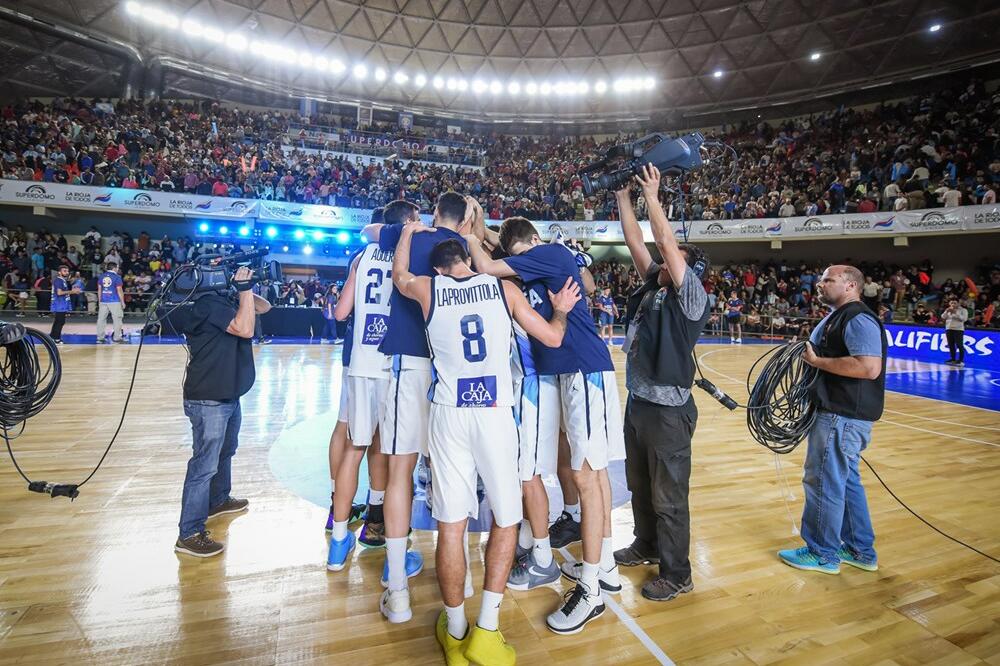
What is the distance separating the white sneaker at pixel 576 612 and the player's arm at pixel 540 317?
4.58ft

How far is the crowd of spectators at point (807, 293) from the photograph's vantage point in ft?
55.9

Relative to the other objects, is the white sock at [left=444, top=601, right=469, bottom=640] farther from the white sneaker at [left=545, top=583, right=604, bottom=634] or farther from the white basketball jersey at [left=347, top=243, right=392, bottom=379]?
the white basketball jersey at [left=347, top=243, right=392, bottom=379]

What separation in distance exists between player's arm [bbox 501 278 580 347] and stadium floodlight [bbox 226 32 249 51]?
29633 mm

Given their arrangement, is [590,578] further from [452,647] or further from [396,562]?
[396,562]

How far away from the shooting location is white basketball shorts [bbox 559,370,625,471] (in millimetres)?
2914

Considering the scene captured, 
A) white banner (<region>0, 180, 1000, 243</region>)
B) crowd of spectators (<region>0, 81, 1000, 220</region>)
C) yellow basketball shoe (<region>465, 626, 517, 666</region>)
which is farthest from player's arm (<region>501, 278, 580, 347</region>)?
crowd of spectators (<region>0, 81, 1000, 220</region>)

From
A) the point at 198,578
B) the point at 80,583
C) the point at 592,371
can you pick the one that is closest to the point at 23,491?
the point at 80,583

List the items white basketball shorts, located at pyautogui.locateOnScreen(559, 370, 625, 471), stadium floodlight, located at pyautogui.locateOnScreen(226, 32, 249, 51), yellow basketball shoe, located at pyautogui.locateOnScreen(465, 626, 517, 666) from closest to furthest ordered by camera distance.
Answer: yellow basketball shoe, located at pyautogui.locateOnScreen(465, 626, 517, 666) < white basketball shorts, located at pyautogui.locateOnScreen(559, 370, 625, 471) < stadium floodlight, located at pyautogui.locateOnScreen(226, 32, 249, 51)

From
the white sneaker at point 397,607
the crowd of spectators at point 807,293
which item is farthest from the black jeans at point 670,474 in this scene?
the crowd of spectators at point 807,293

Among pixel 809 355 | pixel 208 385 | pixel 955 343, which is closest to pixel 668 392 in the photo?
pixel 809 355

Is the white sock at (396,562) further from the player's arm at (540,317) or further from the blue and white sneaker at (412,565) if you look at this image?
the player's arm at (540,317)

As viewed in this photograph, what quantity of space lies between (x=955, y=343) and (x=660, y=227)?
54.8 ft

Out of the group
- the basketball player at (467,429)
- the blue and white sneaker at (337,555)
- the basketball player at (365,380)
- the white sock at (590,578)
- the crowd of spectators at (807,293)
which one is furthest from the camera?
the crowd of spectators at (807,293)

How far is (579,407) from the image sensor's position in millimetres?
2965
